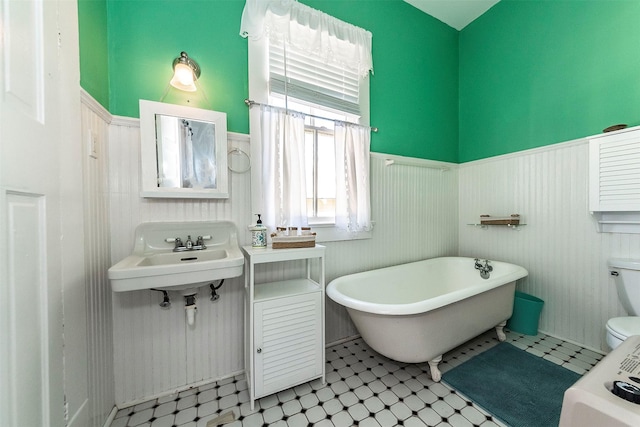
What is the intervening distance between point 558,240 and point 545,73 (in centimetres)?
144

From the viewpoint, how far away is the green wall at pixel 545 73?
164 centimetres

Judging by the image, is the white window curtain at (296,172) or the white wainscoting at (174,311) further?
the white window curtain at (296,172)

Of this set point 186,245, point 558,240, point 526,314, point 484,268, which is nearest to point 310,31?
point 186,245

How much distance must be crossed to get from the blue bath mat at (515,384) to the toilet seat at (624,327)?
1.37 feet

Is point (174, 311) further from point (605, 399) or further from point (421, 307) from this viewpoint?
point (605, 399)

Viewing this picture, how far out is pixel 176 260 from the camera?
135 cm

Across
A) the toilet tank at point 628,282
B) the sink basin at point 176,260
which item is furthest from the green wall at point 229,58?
the toilet tank at point 628,282

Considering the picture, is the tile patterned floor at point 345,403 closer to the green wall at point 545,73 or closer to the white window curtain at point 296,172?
the white window curtain at point 296,172

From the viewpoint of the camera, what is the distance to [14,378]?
575mm

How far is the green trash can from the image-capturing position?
197 centimetres

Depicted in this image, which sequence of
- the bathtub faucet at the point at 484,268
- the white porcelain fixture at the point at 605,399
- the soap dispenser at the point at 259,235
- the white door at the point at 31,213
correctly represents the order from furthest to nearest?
the bathtub faucet at the point at 484,268 < the soap dispenser at the point at 259,235 < the white door at the point at 31,213 < the white porcelain fixture at the point at 605,399

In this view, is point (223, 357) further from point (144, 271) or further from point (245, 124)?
point (245, 124)

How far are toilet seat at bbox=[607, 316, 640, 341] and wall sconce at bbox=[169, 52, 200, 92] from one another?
2.79 m

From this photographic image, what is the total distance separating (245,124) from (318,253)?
3.36ft
